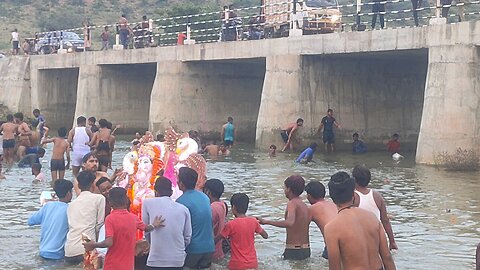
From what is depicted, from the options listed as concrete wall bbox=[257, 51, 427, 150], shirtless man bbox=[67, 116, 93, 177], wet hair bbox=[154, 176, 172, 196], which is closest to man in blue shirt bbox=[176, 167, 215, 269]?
wet hair bbox=[154, 176, 172, 196]

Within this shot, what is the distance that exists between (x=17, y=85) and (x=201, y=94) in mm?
12990

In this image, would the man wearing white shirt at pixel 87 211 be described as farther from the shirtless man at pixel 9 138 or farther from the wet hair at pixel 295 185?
the shirtless man at pixel 9 138

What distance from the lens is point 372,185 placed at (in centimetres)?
1939

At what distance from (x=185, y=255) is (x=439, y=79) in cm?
1395

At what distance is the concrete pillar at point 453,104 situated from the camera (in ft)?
70.8

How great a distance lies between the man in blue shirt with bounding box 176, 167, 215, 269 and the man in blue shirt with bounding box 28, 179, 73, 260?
1635 millimetres

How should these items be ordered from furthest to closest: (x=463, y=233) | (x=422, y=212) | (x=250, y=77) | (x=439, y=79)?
1. (x=250, y=77)
2. (x=439, y=79)
3. (x=422, y=212)
4. (x=463, y=233)

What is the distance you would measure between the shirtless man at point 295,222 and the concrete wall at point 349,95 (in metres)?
15.7

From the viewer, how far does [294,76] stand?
27.3 meters

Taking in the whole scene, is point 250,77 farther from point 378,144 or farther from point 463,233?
point 463,233

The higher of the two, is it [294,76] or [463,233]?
[294,76]

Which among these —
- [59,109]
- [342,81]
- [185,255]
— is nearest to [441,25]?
[342,81]

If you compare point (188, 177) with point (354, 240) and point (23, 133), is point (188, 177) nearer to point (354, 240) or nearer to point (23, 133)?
point (354, 240)

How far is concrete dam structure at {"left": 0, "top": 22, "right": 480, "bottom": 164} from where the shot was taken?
22.0 m
